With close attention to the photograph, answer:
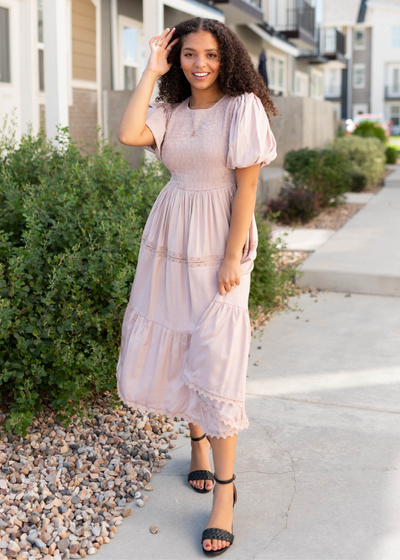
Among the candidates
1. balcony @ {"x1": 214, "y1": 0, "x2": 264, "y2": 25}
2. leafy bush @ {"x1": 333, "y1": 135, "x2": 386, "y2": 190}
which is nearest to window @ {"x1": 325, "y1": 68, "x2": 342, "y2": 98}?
balcony @ {"x1": 214, "y1": 0, "x2": 264, "y2": 25}

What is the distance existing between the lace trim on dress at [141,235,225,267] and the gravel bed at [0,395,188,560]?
97 cm

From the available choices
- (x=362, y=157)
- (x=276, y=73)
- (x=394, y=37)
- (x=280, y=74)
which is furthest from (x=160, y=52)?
(x=394, y=37)

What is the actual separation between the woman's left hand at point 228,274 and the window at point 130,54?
9484 millimetres

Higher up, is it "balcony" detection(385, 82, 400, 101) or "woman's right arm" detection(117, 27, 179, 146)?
"balcony" detection(385, 82, 400, 101)

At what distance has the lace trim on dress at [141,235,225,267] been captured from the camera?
7.92 feet

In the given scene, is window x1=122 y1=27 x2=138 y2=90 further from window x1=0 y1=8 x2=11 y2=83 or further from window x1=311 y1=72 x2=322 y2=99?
window x1=311 y1=72 x2=322 y2=99

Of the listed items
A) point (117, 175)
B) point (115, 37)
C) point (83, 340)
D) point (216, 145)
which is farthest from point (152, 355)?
point (115, 37)

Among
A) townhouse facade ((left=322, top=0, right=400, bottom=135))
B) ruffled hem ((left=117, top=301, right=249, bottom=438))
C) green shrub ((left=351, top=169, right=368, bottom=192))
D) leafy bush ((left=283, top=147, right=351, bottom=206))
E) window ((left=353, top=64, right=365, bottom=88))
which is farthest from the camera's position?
window ((left=353, top=64, right=365, bottom=88))

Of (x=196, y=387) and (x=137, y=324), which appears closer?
(x=196, y=387)

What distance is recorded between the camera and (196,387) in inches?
94.7

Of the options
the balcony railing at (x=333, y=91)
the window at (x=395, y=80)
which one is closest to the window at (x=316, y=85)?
the balcony railing at (x=333, y=91)

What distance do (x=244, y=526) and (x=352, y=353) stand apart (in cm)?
210

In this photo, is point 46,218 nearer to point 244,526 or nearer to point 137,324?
point 137,324

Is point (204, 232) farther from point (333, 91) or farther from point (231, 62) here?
point (333, 91)
